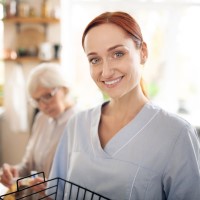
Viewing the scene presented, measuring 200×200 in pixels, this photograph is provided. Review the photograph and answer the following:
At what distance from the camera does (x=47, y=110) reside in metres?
1.66

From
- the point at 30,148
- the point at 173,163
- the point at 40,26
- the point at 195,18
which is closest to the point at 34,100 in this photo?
the point at 30,148

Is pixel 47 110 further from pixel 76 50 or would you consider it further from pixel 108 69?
pixel 76 50

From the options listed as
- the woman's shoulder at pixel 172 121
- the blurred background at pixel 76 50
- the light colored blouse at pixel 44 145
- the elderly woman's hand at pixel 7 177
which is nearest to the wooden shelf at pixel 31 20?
the blurred background at pixel 76 50

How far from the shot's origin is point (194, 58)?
3.00 meters

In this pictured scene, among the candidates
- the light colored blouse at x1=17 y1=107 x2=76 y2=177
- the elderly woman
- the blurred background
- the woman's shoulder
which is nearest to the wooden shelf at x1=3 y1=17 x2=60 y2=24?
the blurred background

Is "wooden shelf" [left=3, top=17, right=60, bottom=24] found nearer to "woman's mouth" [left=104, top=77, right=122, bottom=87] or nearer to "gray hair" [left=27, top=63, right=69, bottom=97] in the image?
"gray hair" [left=27, top=63, right=69, bottom=97]

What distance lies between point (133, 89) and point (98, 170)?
10.6 inches

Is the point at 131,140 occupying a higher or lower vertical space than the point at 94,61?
lower

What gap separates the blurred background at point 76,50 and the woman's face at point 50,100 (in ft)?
3.64

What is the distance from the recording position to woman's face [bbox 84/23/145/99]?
81 centimetres

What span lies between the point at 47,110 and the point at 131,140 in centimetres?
90

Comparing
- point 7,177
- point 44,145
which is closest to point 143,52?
point 7,177

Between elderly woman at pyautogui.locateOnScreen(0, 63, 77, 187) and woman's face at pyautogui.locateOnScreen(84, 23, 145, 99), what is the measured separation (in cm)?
83

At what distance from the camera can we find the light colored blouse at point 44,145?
1.63 m
